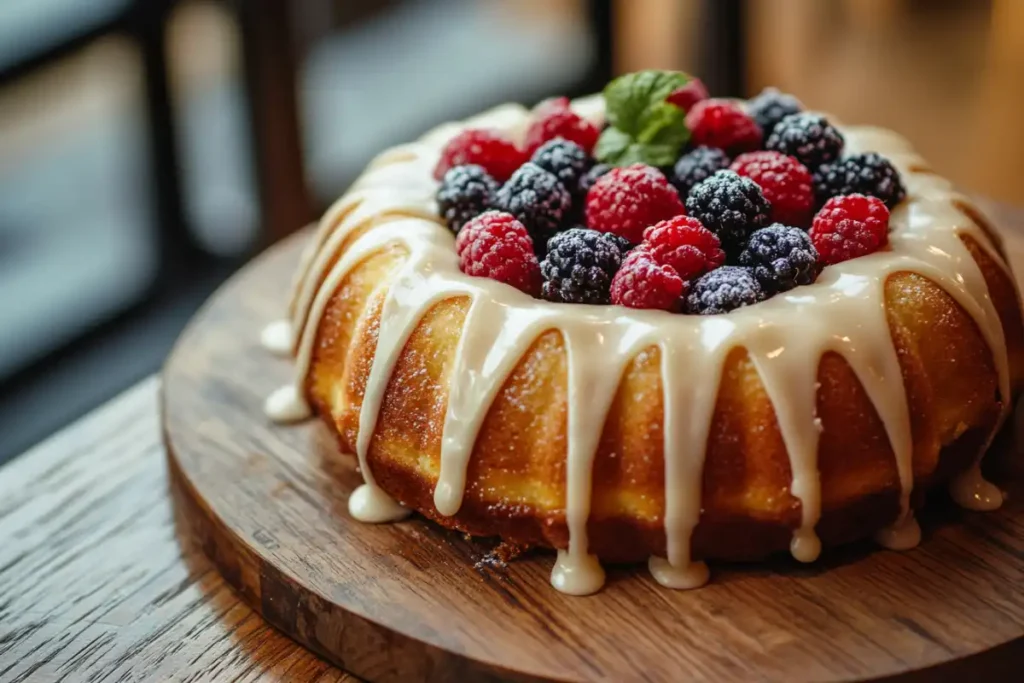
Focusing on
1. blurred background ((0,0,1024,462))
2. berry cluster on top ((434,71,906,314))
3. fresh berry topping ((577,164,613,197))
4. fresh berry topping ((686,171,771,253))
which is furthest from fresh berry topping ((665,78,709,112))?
blurred background ((0,0,1024,462))

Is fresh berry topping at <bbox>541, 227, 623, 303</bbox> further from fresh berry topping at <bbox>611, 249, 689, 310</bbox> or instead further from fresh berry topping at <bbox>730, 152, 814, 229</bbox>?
fresh berry topping at <bbox>730, 152, 814, 229</bbox>

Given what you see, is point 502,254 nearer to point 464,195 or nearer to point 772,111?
point 464,195

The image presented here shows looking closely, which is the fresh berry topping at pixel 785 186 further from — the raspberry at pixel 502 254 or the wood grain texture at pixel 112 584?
the wood grain texture at pixel 112 584

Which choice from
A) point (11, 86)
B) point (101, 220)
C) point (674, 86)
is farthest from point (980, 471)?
point (101, 220)

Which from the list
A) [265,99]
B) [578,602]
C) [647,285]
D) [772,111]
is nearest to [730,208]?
[647,285]

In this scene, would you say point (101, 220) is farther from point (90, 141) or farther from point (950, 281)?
point (950, 281)

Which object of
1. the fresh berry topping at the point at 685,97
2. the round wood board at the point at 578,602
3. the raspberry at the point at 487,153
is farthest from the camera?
the fresh berry topping at the point at 685,97

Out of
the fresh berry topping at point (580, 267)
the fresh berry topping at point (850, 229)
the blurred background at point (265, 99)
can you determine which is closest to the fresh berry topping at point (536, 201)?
the fresh berry topping at point (580, 267)
